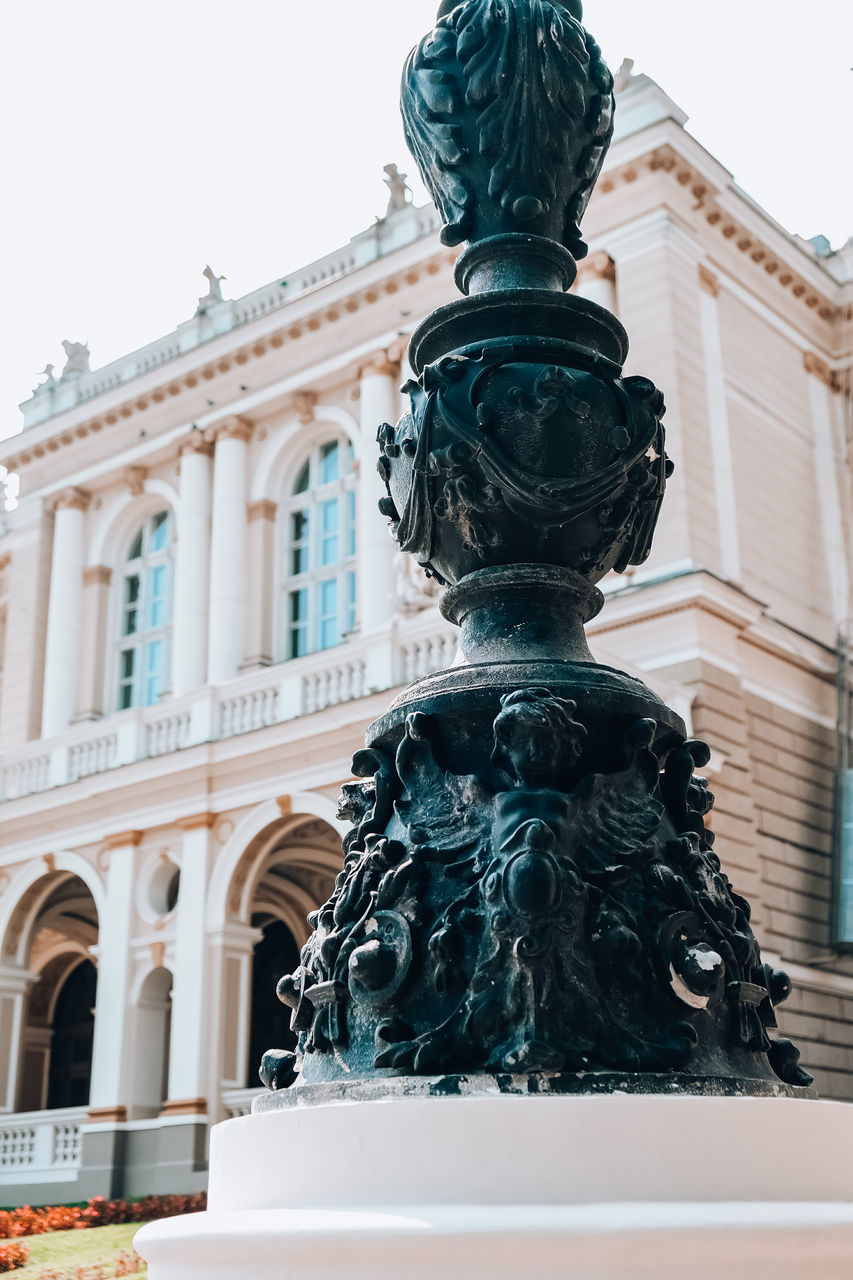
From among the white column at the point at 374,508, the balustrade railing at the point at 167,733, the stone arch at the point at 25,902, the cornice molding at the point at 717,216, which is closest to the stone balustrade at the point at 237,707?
the balustrade railing at the point at 167,733

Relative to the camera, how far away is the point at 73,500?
2498 cm

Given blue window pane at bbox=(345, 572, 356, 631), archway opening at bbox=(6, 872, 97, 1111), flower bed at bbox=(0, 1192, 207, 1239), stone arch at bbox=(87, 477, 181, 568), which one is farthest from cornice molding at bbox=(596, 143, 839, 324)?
archway opening at bbox=(6, 872, 97, 1111)

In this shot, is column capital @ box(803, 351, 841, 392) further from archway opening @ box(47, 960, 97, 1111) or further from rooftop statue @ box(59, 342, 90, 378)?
archway opening @ box(47, 960, 97, 1111)

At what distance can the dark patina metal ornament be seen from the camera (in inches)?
92.1

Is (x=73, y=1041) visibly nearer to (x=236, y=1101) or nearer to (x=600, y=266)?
(x=236, y=1101)

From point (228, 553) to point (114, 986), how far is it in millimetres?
7109

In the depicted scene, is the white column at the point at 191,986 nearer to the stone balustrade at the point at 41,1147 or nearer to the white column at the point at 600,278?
the stone balustrade at the point at 41,1147

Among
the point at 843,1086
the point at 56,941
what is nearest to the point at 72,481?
the point at 56,941

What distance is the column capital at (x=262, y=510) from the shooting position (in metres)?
22.3

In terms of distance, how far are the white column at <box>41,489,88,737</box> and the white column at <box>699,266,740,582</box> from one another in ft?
40.2

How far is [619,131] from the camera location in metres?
18.4

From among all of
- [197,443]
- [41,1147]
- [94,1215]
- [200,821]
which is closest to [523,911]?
[94,1215]

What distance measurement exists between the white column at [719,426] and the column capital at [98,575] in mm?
11768

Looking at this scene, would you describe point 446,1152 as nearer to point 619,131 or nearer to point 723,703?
point 723,703
